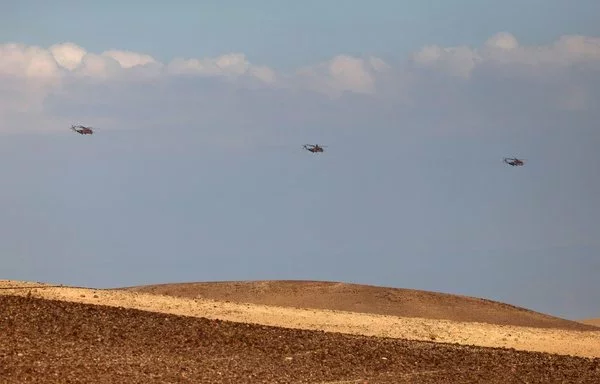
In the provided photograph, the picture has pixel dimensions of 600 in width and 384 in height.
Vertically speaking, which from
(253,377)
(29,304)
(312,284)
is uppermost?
(312,284)

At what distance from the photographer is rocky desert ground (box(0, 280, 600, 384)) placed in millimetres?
15711

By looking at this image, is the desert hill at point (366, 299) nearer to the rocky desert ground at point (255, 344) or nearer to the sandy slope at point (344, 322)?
the rocky desert ground at point (255, 344)

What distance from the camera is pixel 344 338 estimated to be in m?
19.2

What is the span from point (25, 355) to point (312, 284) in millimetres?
13031

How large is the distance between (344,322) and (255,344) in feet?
14.5

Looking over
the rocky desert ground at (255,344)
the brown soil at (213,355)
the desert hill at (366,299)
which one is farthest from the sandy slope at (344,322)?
the desert hill at (366,299)

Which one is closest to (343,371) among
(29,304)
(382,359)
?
(382,359)

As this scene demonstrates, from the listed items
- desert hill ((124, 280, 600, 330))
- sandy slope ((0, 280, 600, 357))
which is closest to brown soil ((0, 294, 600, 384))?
sandy slope ((0, 280, 600, 357))

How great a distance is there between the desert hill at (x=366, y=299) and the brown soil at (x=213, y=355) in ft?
21.0

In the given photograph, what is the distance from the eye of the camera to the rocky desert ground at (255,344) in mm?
15711

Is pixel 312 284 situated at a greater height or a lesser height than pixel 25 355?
greater

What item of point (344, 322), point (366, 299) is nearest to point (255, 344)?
point (344, 322)

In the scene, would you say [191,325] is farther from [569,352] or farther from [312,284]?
[312,284]

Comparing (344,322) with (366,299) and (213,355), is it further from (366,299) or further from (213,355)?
(213,355)
